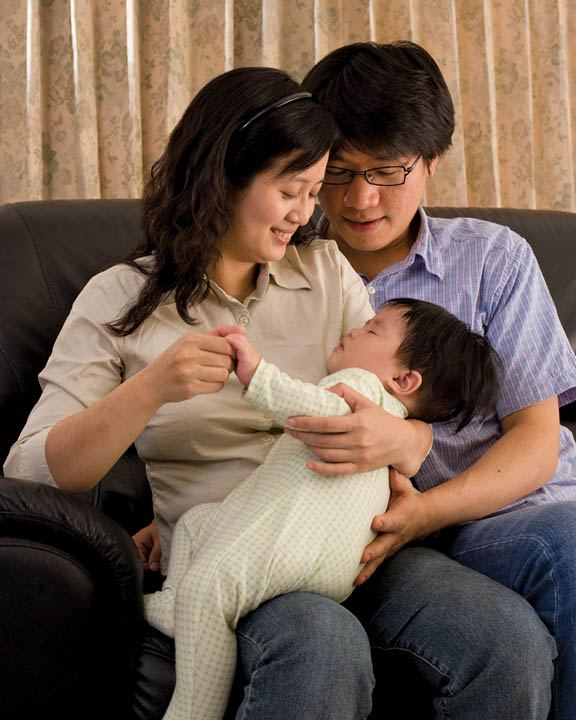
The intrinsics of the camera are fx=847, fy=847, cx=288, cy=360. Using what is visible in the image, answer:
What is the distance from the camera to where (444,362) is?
1.36m

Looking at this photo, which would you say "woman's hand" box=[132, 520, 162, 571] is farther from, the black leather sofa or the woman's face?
the woman's face

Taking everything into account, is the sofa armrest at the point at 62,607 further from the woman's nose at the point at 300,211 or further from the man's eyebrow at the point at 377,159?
the man's eyebrow at the point at 377,159

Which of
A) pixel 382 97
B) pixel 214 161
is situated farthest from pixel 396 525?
pixel 382 97

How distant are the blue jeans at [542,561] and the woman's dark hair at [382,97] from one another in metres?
0.71

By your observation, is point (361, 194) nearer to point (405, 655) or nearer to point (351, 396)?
point (351, 396)

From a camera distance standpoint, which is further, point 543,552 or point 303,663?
point 543,552

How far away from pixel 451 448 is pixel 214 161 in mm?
676

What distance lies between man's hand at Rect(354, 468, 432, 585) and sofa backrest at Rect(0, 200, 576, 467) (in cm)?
73

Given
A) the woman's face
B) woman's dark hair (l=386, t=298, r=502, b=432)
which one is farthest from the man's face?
woman's dark hair (l=386, t=298, r=502, b=432)

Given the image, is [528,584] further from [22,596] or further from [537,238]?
[537,238]

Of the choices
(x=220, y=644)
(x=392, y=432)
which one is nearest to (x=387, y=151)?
(x=392, y=432)

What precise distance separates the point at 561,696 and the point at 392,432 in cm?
44

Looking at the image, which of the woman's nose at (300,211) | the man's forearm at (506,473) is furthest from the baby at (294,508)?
the woman's nose at (300,211)

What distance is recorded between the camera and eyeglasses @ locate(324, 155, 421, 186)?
1.62 metres
